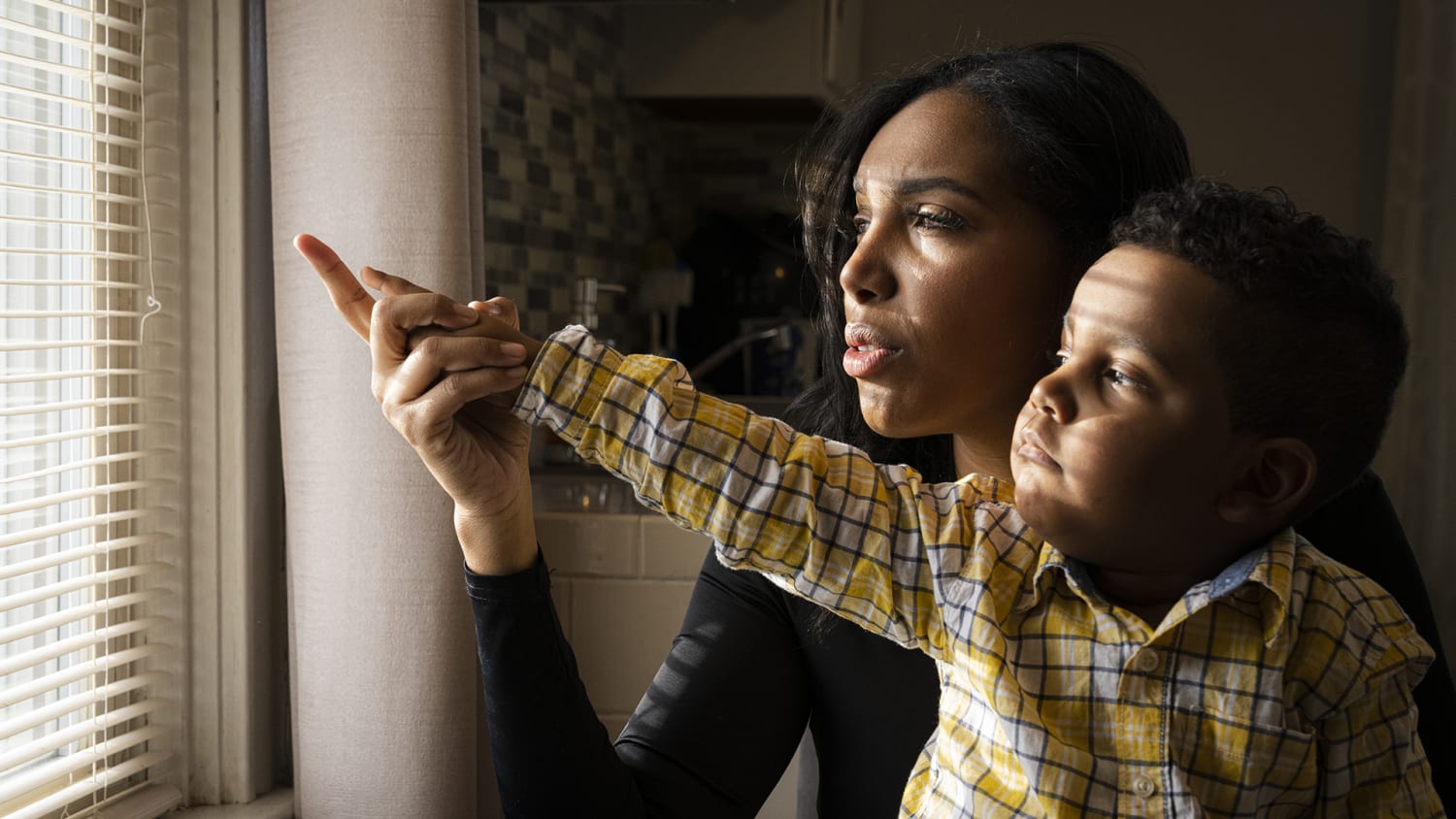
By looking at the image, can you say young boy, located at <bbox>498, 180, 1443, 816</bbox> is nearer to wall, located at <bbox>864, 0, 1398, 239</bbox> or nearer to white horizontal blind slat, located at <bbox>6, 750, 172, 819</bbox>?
white horizontal blind slat, located at <bbox>6, 750, 172, 819</bbox>

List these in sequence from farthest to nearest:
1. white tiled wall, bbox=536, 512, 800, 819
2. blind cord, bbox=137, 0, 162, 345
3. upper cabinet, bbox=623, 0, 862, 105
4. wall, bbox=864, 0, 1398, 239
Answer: wall, bbox=864, 0, 1398, 239
upper cabinet, bbox=623, 0, 862, 105
white tiled wall, bbox=536, 512, 800, 819
blind cord, bbox=137, 0, 162, 345

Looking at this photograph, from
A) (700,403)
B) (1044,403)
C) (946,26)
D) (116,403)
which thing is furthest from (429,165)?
(946,26)

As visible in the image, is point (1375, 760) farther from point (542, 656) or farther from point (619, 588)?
point (619, 588)

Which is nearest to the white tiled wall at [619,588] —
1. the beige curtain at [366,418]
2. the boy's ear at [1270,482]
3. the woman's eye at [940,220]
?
the beige curtain at [366,418]

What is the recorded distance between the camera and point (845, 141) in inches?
48.0

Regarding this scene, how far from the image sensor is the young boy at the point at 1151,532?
0.77 m

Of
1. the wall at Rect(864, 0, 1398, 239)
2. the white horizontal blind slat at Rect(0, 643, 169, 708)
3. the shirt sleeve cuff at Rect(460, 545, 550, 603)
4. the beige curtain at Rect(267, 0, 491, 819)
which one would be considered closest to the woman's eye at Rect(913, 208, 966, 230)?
the shirt sleeve cuff at Rect(460, 545, 550, 603)

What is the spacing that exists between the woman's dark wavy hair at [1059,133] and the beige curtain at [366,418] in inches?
18.1

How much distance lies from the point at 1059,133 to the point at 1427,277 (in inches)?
87.1

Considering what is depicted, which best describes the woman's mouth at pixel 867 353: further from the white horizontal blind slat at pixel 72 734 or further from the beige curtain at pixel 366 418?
the white horizontal blind slat at pixel 72 734

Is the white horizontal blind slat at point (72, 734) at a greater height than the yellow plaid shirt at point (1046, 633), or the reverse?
the yellow plaid shirt at point (1046, 633)

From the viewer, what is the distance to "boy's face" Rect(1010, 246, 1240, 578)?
0.77m

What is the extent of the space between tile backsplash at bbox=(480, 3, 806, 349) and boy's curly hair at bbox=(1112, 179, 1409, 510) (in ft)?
4.81

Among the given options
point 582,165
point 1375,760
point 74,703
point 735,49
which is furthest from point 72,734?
point 735,49
